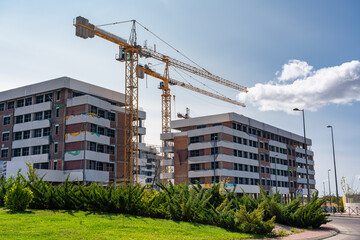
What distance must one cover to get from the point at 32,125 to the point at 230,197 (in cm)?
4807

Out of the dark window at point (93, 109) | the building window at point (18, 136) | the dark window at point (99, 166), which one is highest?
the dark window at point (93, 109)

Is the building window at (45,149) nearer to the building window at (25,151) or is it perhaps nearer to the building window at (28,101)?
the building window at (25,151)

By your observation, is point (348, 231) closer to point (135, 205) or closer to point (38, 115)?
point (135, 205)

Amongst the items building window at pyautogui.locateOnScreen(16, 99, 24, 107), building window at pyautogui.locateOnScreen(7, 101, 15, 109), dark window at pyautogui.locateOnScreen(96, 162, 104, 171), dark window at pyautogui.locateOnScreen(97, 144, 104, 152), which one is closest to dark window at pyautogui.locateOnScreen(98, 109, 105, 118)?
dark window at pyautogui.locateOnScreen(97, 144, 104, 152)

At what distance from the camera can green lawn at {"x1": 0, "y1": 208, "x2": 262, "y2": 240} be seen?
560 inches

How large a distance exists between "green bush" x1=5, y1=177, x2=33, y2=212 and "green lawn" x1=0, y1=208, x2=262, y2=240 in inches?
17.4

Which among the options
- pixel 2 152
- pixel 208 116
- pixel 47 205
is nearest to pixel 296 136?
pixel 208 116

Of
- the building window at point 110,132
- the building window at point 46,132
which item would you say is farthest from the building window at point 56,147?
the building window at point 110,132

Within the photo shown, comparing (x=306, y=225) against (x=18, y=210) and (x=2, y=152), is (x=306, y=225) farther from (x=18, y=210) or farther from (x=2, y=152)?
(x=2, y=152)

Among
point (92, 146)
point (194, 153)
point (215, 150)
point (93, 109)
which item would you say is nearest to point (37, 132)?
point (93, 109)

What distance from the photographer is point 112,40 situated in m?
75.9

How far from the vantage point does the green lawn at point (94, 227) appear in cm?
1423

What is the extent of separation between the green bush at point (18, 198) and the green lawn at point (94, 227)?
441 millimetres

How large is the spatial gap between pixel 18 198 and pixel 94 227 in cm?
563
